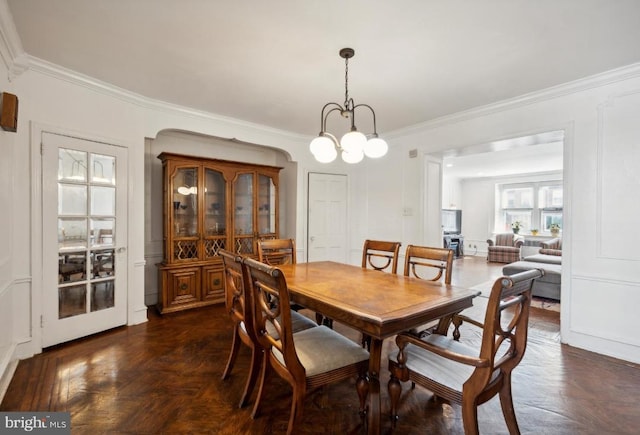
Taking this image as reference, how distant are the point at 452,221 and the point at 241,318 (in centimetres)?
901

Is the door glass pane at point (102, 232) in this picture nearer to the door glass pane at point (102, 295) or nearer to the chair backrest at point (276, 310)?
the door glass pane at point (102, 295)

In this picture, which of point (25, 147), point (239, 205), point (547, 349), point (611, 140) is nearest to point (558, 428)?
point (547, 349)

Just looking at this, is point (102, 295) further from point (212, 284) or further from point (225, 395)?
point (225, 395)

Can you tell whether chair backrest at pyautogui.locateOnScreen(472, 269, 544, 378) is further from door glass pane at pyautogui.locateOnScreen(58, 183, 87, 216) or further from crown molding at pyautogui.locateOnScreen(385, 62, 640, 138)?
door glass pane at pyautogui.locateOnScreen(58, 183, 87, 216)

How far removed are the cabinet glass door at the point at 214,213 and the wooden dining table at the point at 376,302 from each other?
6.37ft

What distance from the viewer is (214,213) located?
13.1ft

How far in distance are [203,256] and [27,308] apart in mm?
1669

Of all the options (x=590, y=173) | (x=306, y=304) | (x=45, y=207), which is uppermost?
(x=590, y=173)

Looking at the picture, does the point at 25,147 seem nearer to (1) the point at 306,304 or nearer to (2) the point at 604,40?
(1) the point at 306,304

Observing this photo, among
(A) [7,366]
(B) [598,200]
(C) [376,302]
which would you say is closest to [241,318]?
(C) [376,302]

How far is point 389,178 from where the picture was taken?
4633mm

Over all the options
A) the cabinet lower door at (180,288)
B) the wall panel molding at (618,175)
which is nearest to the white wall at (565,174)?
the wall panel molding at (618,175)

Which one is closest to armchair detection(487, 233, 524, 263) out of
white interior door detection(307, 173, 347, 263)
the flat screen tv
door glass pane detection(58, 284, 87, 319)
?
the flat screen tv

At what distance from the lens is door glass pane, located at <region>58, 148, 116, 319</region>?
2760 millimetres
